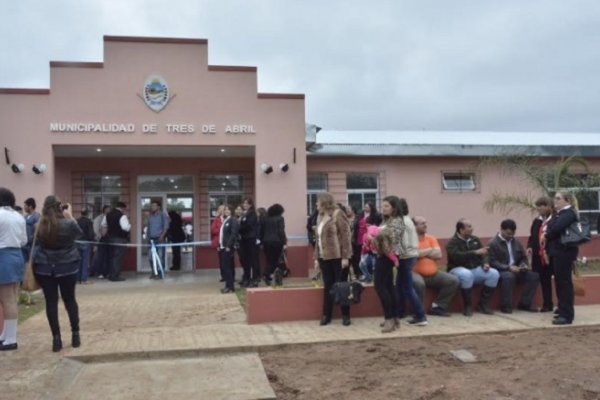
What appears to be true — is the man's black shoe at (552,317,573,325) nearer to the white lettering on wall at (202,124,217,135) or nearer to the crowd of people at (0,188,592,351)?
the crowd of people at (0,188,592,351)

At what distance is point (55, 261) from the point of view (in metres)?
6.38

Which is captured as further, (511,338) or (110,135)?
(110,135)

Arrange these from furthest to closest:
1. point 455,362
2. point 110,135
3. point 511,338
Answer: point 110,135 < point 511,338 < point 455,362

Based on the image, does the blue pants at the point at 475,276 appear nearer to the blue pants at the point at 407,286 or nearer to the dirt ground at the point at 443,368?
the blue pants at the point at 407,286

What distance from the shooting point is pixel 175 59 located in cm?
1349

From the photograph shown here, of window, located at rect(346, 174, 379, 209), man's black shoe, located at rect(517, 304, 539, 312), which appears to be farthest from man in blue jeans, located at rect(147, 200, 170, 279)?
man's black shoe, located at rect(517, 304, 539, 312)

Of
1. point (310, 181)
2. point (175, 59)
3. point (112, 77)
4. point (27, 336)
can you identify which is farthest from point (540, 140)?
point (27, 336)

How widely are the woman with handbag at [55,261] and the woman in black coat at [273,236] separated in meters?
5.44

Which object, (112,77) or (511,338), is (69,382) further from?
(112,77)

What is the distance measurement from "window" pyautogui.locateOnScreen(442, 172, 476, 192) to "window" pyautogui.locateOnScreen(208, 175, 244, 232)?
5634 millimetres

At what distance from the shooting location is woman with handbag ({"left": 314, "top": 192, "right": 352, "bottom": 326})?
7.42m

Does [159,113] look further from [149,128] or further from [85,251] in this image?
[85,251]

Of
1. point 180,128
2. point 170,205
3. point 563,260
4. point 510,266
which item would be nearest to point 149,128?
point 180,128

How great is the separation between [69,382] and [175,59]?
9421 mm
